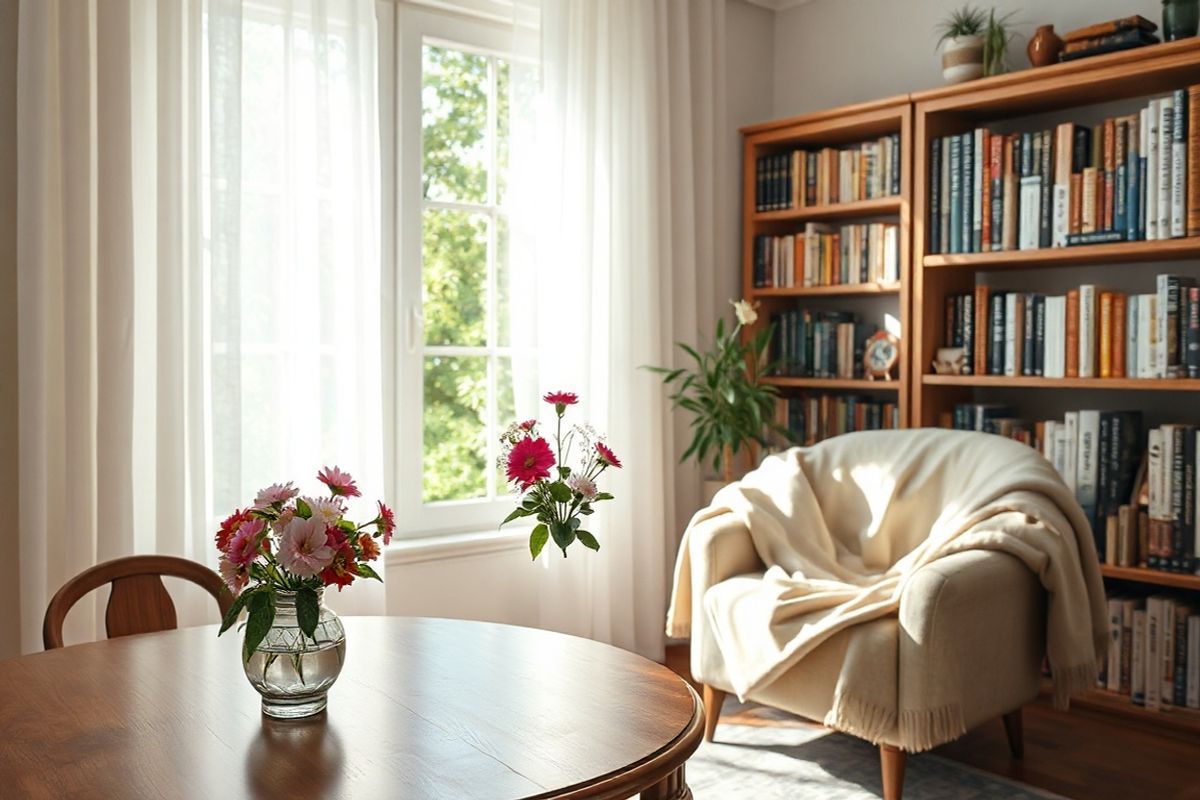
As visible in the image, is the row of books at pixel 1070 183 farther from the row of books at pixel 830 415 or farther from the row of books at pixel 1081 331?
the row of books at pixel 830 415

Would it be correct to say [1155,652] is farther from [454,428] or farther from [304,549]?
[304,549]

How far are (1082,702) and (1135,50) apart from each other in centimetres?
202

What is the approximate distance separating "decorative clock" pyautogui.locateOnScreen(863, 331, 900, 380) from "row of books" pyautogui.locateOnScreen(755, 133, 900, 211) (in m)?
0.53

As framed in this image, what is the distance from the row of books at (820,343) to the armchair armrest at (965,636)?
1634 mm

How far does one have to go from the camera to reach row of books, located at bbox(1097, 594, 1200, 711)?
132 inches

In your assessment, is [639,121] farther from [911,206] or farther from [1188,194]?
[1188,194]

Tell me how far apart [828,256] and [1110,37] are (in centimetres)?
126

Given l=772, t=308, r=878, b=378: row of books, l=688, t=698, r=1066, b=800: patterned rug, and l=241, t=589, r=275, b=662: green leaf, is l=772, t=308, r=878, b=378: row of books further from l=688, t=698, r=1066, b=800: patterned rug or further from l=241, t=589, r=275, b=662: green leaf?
l=241, t=589, r=275, b=662: green leaf

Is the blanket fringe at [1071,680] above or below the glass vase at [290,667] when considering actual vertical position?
below

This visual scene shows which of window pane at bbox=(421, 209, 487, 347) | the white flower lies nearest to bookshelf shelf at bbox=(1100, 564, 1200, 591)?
the white flower

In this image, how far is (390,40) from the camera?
370 centimetres

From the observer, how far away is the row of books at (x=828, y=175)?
13.6 ft

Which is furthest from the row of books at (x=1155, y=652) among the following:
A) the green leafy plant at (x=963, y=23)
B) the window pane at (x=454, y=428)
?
the window pane at (x=454, y=428)

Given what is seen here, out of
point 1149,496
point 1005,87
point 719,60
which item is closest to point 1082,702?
point 1149,496
